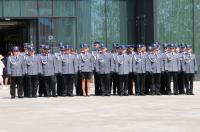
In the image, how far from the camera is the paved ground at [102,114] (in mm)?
12359

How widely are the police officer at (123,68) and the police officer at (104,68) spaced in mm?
268

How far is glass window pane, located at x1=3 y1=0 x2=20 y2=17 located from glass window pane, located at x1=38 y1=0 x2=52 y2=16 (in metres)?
1.12

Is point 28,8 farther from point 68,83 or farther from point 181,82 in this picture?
point 181,82

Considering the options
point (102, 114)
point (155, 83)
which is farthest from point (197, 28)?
point (102, 114)

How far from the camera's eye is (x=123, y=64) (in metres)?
20.6

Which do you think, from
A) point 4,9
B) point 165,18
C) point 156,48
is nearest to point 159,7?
point 165,18

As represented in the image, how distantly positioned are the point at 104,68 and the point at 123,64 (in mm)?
643

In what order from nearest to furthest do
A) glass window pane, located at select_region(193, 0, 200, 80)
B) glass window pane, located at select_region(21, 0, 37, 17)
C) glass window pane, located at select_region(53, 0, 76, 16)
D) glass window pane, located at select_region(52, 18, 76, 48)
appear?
glass window pane, located at select_region(193, 0, 200, 80)
glass window pane, located at select_region(21, 0, 37, 17)
glass window pane, located at select_region(52, 18, 76, 48)
glass window pane, located at select_region(53, 0, 76, 16)

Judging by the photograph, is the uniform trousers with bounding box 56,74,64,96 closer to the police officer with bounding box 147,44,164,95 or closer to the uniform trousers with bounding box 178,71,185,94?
the police officer with bounding box 147,44,164,95

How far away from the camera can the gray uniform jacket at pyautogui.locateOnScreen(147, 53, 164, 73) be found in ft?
68.1

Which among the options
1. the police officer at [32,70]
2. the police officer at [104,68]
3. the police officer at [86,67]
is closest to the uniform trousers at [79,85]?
the police officer at [86,67]

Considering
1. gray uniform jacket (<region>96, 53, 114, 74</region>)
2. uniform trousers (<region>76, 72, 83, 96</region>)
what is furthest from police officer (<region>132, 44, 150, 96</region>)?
uniform trousers (<region>76, 72, 83, 96</region>)

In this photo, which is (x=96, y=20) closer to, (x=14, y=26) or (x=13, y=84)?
(x=14, y=26)

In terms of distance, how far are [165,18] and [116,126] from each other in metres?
19.2
